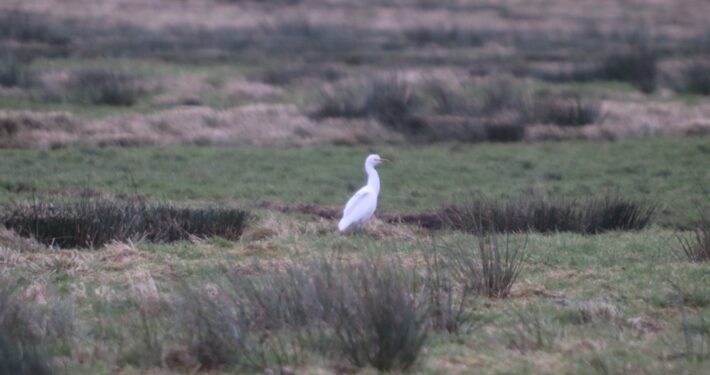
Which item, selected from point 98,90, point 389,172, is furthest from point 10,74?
point 389,172

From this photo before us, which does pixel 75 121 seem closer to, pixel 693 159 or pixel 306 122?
pixel 306 122

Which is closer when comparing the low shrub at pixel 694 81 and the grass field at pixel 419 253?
the grass field at pixel 419 253

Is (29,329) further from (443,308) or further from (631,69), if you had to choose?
(631,69)

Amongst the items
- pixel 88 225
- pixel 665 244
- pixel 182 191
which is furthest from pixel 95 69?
pixel 665 244

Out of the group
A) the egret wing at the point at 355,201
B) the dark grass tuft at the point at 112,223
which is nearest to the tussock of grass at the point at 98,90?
the egret wing at the point at 355,201

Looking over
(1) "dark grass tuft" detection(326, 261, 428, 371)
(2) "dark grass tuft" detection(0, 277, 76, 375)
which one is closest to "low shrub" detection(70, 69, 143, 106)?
(2) "dark grass tuft" detection(0, 277, 76, 375)

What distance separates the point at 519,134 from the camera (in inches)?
917

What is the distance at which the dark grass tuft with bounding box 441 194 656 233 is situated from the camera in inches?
516

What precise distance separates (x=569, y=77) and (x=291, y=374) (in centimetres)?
2707

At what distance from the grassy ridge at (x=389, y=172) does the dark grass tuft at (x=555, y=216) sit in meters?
2.17

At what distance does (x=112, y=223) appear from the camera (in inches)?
470

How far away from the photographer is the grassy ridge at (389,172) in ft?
57.3

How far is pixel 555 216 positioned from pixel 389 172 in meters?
6.51

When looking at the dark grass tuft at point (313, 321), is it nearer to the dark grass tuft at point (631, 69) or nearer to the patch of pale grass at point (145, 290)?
the patch of pale grass at point (145, 290)
